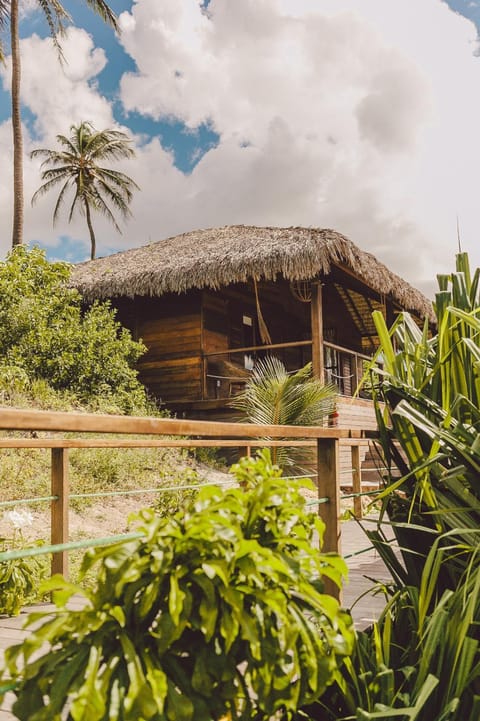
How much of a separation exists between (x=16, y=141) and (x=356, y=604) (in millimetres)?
13141

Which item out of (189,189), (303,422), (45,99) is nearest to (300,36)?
(303,422)

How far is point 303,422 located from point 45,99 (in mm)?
12655

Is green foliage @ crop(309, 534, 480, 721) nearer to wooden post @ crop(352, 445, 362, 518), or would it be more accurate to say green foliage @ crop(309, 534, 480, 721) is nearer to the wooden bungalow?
wooden post @ crop(352, 445, 362, 518)

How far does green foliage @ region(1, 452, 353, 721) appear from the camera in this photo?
Result: 920 millimetres

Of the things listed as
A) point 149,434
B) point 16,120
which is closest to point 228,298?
point 16,120

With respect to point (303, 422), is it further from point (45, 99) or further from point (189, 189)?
point (189, 189)

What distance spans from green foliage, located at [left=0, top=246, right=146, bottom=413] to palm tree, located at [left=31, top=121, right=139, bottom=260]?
13.8 meters

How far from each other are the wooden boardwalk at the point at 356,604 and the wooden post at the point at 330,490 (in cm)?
17

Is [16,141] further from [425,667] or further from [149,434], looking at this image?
[425,667]

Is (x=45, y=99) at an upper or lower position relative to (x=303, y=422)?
upper

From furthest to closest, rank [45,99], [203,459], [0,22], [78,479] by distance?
[45,99]
[0,22]
[203,459]
[78,479]

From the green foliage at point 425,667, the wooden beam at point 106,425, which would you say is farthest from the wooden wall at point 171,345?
the wooden beam at point 106,425

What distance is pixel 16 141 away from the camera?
13570 mm

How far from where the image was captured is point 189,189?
30484 millimetres
